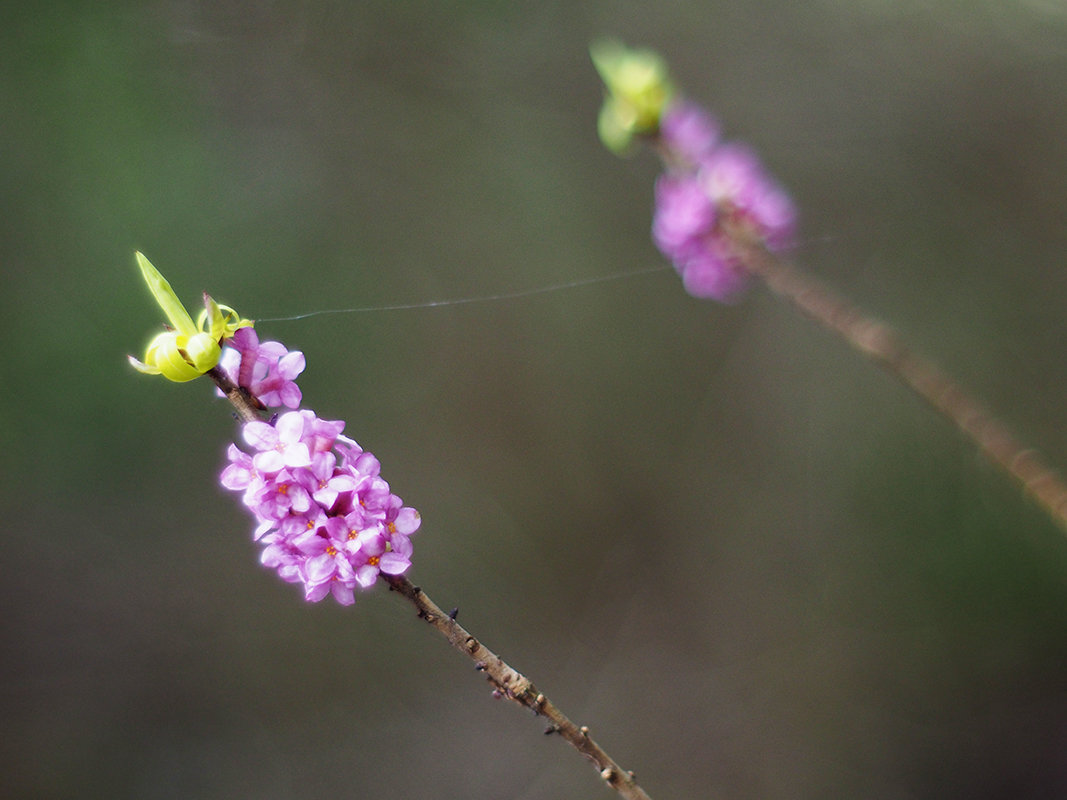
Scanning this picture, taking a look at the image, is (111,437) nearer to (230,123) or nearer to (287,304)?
(287,304)

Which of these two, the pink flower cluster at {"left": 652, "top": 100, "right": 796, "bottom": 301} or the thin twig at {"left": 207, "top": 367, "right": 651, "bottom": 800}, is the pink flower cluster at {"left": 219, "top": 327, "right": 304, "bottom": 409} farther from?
the pink flower cluster at {"left": 652, "top": 100, "right": 796, "bottom": 301}

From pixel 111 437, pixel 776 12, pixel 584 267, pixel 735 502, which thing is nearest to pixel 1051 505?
pixel 735 502

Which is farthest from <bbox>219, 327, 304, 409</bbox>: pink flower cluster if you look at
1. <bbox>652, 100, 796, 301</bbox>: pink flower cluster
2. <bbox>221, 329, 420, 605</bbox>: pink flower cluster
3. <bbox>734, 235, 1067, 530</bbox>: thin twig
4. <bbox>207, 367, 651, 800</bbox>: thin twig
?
<bbox>652, 100, 796, 301</bbox>: pink flower cluster

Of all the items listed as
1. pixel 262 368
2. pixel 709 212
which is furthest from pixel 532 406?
pixel 262 368

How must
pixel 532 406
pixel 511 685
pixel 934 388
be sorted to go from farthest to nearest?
pixel 532 406 → pixel 934 388 → pixel 511 685

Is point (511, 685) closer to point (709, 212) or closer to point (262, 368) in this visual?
point (262, 368)
